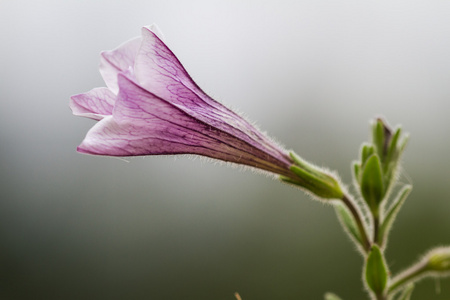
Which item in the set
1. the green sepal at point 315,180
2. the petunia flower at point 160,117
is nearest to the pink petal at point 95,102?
the petunia flower at point 160,117

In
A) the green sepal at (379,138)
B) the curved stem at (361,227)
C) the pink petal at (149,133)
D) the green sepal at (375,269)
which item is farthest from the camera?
the green sepal at (379,138)

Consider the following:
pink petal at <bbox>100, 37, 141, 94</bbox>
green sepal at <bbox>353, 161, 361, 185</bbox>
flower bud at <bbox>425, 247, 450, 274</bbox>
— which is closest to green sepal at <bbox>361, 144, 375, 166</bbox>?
green sepal at <bbox>353, 161, 361, 185</bbox>

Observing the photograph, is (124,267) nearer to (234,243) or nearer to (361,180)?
(234,243)

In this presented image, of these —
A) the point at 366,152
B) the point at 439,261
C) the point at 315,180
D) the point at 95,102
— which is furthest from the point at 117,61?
the point at 439,261

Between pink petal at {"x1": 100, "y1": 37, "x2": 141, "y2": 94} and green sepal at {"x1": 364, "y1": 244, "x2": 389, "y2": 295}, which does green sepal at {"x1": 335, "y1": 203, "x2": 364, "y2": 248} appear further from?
pink petal at {"x1": 100, "y1": 37, "x2": 141, "y2": 94}

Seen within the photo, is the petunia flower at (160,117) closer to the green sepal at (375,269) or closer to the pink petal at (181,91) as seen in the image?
the pink petal at (181,91)

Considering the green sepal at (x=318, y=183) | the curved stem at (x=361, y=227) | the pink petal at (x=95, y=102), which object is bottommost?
the curved stem at (x=361, y=227)

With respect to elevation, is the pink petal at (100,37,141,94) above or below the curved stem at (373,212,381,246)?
above
